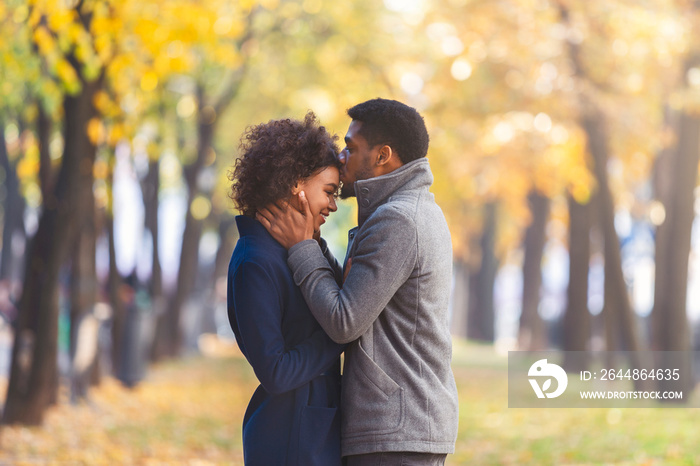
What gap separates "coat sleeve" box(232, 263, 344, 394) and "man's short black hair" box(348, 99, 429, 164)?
68 centimetres

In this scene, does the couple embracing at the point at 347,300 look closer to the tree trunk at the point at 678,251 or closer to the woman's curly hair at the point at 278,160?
the woman's curly hair at the point at 278,160

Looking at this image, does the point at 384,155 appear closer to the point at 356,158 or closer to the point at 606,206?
the point at 356,158

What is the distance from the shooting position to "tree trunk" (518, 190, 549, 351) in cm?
2472

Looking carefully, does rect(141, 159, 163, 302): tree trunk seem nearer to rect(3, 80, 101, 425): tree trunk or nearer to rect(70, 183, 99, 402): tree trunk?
rect(70, 183, 99, 402): tree trunk

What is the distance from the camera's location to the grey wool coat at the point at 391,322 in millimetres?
2863

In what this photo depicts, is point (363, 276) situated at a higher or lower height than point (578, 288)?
higher

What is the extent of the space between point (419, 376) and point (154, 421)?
941cm

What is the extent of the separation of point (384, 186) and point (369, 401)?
796mm

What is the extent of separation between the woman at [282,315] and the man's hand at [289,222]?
0.08 feet

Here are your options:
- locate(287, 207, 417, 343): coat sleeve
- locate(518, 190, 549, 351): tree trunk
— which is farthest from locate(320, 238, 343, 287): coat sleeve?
locate(518, 190, 549, 351): tree trunk

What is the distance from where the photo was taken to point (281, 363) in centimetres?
283

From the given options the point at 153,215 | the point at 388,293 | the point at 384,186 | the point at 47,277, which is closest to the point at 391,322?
the point at 388,293
